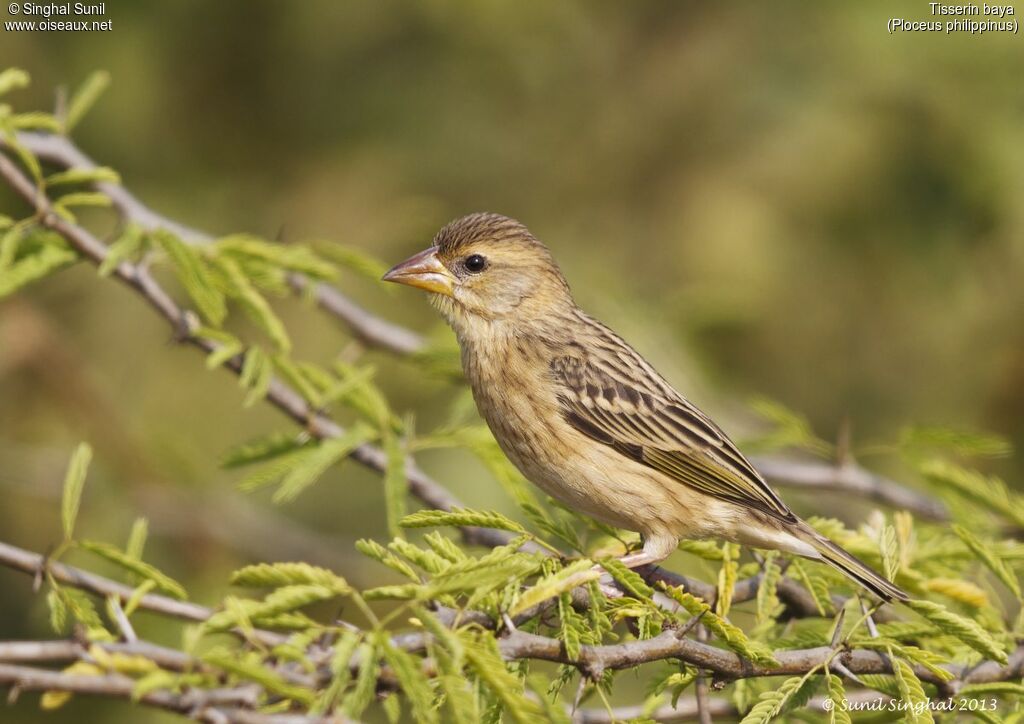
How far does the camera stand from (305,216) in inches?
353

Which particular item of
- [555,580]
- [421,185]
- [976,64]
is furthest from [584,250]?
[555,580]

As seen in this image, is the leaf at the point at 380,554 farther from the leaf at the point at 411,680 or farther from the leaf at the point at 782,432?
the leaf at the point at 782,432

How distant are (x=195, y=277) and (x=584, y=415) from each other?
164 centimetres

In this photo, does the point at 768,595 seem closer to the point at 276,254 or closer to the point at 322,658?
the point at 322,658

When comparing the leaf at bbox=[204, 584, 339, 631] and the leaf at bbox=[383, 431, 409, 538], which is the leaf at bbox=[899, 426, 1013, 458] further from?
the leaf at bbox=[204, 584, 339, 631]

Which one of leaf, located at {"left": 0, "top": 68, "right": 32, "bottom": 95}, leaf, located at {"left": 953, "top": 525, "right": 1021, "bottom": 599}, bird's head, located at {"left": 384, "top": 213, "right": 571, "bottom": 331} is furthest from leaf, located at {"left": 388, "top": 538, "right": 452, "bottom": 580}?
leaf, located at {"left": 0, "top": 68, "right": 32, "bottom": 95}

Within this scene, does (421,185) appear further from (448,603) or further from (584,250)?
(448,603)

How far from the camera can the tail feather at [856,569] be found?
12.8 ft

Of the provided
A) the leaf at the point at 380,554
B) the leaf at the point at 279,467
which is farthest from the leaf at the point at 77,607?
the leaf at the point at 279,467

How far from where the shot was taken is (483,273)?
546 centimetres

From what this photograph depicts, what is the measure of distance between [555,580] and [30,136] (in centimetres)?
341

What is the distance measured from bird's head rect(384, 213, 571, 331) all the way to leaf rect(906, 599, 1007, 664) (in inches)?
96.1

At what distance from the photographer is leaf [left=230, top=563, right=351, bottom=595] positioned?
8.57 feet

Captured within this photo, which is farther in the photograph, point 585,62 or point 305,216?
point 585,62
